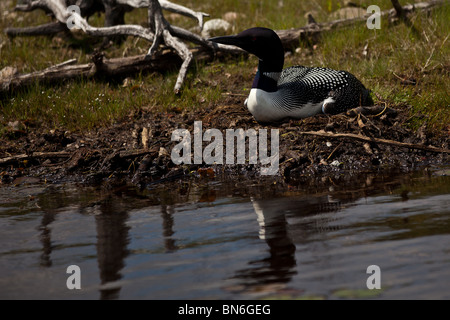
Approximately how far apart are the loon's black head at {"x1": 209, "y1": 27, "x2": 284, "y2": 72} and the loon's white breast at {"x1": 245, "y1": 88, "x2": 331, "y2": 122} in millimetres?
291

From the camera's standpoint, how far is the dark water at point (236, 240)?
322 cm

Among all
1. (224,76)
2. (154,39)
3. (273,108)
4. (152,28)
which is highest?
(152,28)

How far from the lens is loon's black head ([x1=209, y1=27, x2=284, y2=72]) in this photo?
5.97 meters

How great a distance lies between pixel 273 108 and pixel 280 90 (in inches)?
8.6

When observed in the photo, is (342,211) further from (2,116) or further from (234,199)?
(2,116)

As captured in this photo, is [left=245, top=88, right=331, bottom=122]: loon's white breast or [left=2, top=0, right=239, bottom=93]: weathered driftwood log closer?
[left=245, top=88, right=331, bottom=122]: loon's white breast

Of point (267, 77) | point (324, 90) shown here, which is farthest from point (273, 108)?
point (324, 90)

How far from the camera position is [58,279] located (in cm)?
343

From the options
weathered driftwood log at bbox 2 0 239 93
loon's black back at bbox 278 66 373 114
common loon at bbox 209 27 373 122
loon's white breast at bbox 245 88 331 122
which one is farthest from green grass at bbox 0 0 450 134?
loon's white breast at bbox 245 88 331 122

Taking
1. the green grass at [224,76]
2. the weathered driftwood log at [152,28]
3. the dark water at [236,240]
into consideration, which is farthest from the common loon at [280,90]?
the weathered driftwood log at [152,28]

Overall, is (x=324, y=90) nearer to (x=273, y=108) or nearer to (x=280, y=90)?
(x=280, y=90)

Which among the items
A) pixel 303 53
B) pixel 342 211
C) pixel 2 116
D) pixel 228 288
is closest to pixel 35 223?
pixel 228 288

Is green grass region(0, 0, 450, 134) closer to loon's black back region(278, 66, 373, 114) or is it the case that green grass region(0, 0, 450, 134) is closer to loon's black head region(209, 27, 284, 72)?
loon's black back region(278, 66, 373, 114)

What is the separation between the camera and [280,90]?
6074mm
